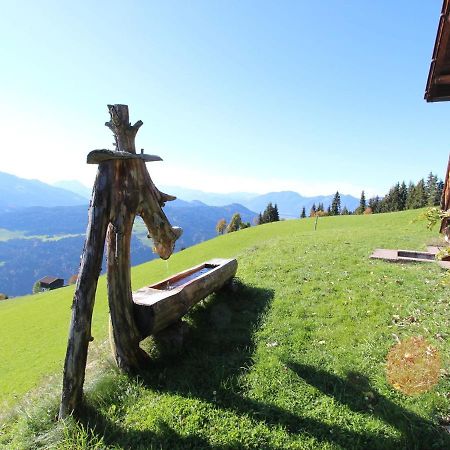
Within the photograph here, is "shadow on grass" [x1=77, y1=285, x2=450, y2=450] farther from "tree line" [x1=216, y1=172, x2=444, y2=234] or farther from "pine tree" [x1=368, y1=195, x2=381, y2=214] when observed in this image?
"pine tree" [x1=368, y1=195, x2=381, y2=214]

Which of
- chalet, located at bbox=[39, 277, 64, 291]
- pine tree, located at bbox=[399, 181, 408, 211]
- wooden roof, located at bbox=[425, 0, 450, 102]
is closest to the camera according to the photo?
wooden roof, located at bbox=[425, 0, 450, 102]

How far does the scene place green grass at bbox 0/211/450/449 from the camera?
5266mm

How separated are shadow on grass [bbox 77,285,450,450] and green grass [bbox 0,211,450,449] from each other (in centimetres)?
2

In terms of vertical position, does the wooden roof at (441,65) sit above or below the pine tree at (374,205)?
below

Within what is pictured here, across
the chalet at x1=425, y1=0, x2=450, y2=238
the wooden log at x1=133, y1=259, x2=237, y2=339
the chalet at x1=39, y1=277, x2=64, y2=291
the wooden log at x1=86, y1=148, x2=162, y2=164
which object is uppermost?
the chalet at x1=425, y1=0, x2=450, y2=238

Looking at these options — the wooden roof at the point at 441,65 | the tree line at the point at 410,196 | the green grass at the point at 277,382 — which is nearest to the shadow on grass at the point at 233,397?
the green grass at the point at 277,382

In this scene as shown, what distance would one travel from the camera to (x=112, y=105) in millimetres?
6328

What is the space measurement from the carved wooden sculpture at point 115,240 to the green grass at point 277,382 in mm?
587

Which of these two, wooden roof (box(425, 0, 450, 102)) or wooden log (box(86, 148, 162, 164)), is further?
wooden log (box(86, 148, 162, 164))

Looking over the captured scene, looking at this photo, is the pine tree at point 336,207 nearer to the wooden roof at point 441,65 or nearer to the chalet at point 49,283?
the chalet at point 49,283

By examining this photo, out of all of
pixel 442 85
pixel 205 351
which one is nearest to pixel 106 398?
pixel 205 351

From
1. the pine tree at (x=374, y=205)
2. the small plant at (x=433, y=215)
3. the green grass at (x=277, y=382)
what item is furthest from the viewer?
the pine tree at (x=374, y=205)

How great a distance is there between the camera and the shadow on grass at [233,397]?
5.11 m

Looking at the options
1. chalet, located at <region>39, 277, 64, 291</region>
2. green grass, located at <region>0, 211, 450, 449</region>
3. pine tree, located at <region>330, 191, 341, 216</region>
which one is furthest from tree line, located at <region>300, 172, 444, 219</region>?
chalet, located at <region>39, 277, 64, 291</region>
